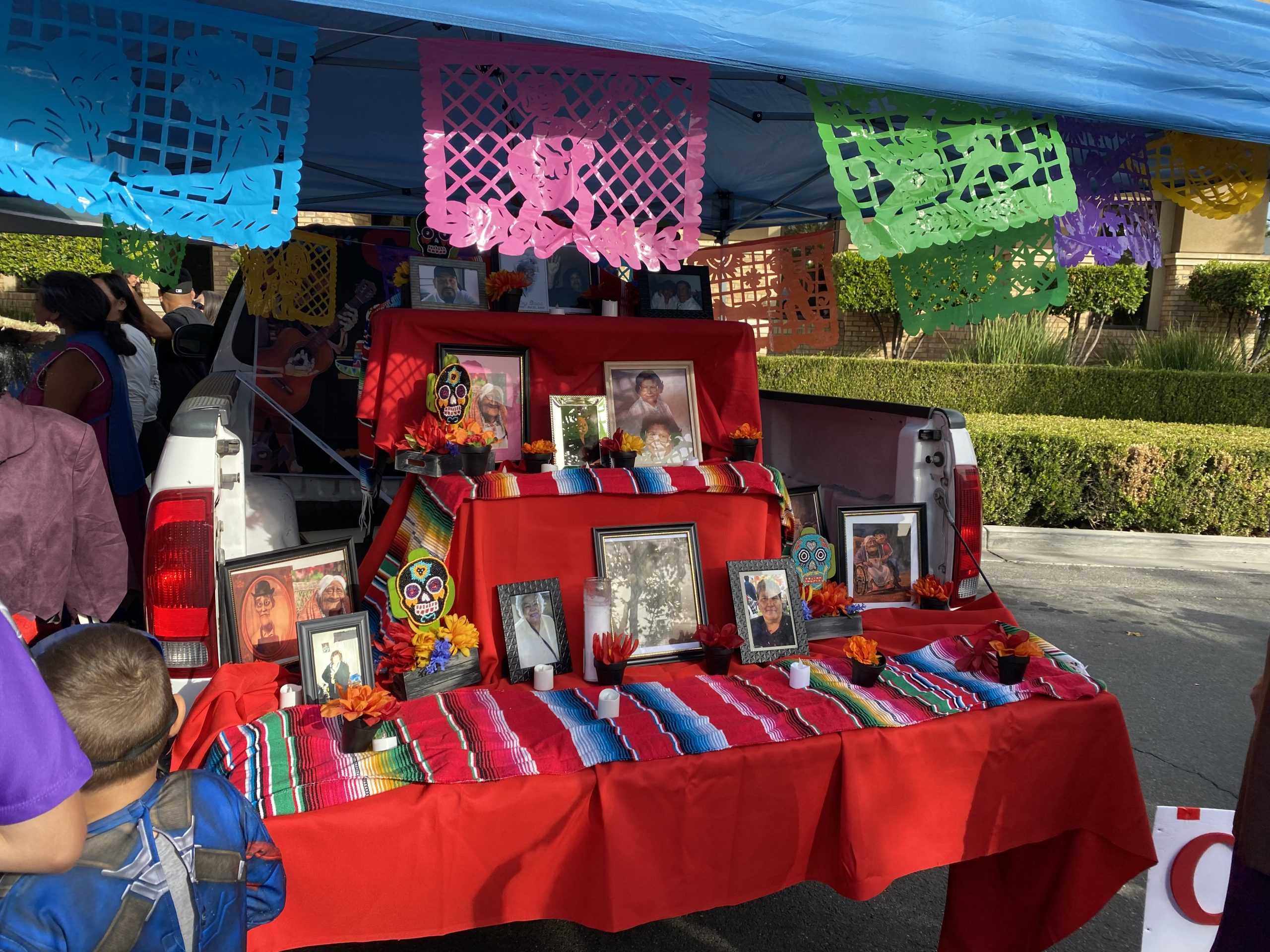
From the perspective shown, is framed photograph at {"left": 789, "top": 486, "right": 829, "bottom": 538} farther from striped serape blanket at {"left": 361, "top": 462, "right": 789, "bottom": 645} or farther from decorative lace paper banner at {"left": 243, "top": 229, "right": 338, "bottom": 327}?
decorative lace paper banner at {"left": 243, "top": 229, "right": 338, "bottom": 327}

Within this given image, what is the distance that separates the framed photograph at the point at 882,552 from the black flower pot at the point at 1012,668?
2.61ft

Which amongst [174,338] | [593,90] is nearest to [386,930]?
[593,90]

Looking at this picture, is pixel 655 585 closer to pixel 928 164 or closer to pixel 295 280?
pixel 928 164

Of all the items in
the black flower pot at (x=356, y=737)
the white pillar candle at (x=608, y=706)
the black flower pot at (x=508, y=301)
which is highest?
the black flower pot at (x=508, y=301)

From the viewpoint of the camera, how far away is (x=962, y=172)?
2213 millimetres

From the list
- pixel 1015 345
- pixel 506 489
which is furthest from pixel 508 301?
pixel 1015 345

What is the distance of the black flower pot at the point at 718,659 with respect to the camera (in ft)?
8.65

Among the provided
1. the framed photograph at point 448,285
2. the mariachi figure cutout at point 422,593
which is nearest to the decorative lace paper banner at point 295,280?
the framed photograph at point 448,285

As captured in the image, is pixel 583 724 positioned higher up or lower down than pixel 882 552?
lower down

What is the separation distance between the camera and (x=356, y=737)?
6.81 ft

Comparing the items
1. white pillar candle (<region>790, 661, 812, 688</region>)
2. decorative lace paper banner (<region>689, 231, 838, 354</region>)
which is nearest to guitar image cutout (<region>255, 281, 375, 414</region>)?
decorative lace paper banner (<region>689, 231, 838, 354</region>)

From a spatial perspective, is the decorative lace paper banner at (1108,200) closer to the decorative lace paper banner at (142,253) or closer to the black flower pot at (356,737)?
the black flower pot at (356,737)

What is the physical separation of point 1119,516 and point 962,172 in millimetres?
7262

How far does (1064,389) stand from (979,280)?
33.4ft
